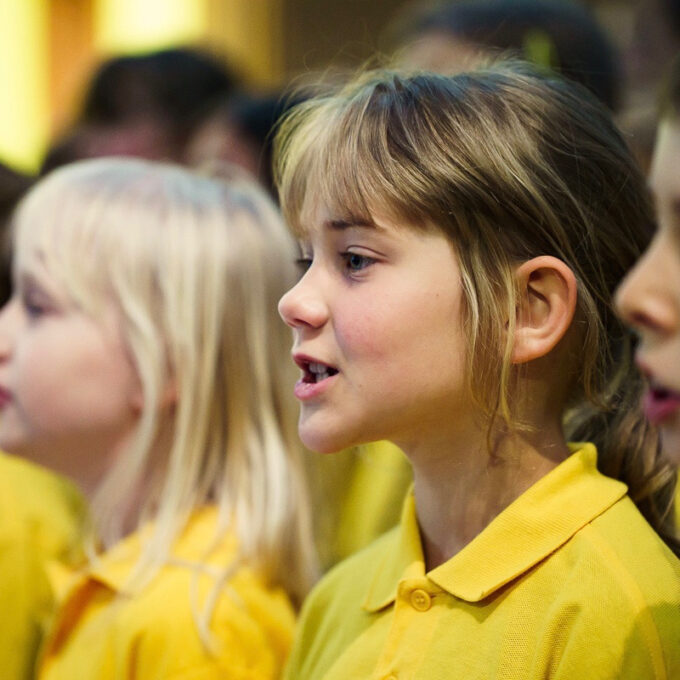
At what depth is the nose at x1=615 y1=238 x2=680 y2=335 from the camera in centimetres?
79

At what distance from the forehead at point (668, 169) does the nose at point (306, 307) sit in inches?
13.6

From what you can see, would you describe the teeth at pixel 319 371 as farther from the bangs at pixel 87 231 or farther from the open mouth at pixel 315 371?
the bangs at pixel 87 231

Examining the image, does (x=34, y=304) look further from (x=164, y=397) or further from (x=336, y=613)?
(x=336, y=613)

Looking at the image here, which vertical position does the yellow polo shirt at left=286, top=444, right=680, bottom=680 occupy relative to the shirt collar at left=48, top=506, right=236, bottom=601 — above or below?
above

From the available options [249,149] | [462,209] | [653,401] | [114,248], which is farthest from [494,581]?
[249,149]

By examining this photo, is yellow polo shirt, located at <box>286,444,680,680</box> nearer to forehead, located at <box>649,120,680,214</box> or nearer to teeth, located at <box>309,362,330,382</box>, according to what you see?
teeth, located at <box>309,362,330,382</box>

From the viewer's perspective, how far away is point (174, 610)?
1.30 meters

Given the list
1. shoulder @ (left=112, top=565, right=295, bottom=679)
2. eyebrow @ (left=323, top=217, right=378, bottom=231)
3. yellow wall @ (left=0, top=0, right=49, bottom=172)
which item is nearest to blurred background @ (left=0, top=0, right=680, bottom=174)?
yellow wall @ (left=0, top=0, right=49, bottom=172)

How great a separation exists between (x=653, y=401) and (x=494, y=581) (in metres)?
0.25

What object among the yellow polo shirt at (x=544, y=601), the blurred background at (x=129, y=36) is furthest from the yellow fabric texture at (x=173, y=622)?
the blurred background at (x=129, y=36)

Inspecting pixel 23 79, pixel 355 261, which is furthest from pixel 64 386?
pixel 23 79

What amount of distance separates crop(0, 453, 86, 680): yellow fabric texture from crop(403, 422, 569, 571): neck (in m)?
0.72

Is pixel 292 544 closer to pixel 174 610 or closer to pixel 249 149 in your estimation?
pixel 174 610

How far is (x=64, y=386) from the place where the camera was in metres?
1.46
